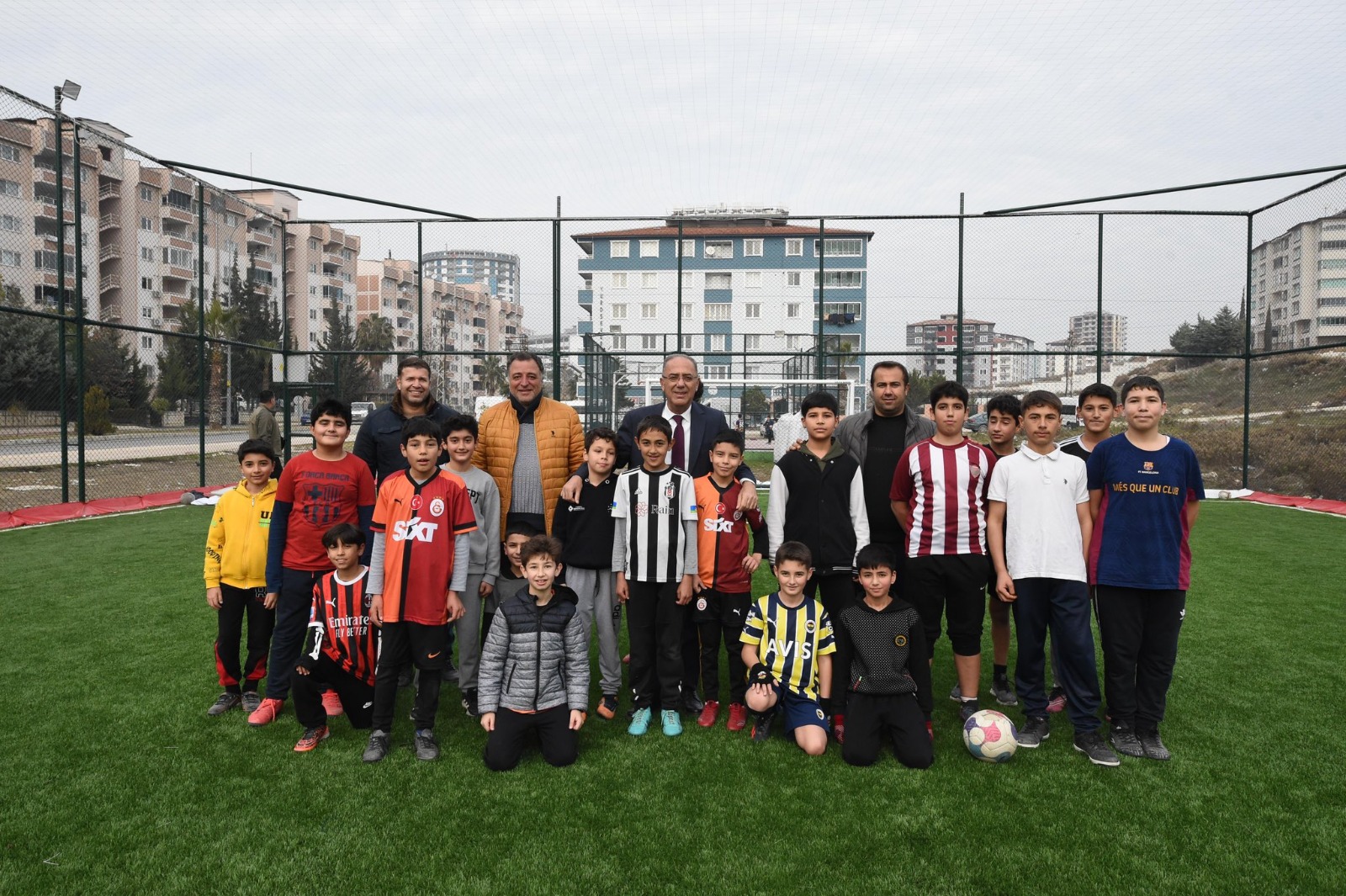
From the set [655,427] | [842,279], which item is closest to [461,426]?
[655,427]

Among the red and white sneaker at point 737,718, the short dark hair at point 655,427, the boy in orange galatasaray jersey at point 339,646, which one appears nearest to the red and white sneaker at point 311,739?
the boy in orange galatasaray jersey at point 339,646

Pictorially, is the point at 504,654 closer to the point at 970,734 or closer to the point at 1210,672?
the point at 970,734

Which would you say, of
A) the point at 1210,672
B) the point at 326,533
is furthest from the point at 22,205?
the point at 1210,672

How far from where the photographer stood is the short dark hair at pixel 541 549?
3219 mm

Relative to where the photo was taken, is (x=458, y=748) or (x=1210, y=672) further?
(x=1210, y=672)

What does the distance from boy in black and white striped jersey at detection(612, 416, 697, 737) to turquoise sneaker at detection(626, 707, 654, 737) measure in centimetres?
1

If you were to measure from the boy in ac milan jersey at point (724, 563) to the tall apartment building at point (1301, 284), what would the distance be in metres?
11.2

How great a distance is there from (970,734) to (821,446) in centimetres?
141

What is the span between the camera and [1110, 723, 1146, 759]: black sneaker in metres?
3.16

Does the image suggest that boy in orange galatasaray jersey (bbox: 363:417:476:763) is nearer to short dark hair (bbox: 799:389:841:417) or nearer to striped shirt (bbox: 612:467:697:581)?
striped shirt (bbox: 612:467:697:581)

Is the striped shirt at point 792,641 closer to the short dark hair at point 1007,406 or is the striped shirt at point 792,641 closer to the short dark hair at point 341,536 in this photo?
the short dark hair at point 1007,406

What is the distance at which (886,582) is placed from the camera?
326 centimetres

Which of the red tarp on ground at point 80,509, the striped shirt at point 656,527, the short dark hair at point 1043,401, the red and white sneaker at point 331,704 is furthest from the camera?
the red tarp on ground at point 80,509

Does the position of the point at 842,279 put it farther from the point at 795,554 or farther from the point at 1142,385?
the point at 795,554
